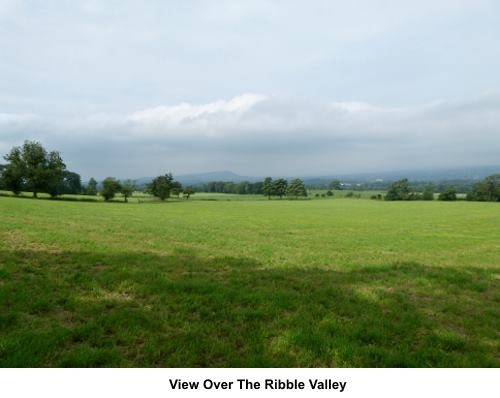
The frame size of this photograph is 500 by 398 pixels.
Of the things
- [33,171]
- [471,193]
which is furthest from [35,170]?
[471,193]

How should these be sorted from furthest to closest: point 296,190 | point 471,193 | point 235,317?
1. point 296,190
2. point 471,193
3. point 235,317

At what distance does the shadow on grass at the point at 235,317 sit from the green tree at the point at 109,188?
84253 millimetres

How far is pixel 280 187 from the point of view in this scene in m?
139

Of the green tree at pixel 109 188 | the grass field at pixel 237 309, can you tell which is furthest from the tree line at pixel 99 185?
the grass field at pixel 237 309

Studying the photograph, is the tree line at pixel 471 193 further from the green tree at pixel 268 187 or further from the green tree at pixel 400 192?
the green tree at pixel 268 187

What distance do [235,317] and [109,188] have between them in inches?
3578

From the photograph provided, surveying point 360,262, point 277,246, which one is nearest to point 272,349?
point 360,262

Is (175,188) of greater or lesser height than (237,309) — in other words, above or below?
above

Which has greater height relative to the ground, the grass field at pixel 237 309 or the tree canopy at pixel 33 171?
the tree canopy at pixel 33 171

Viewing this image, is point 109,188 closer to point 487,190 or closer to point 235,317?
point 235,317

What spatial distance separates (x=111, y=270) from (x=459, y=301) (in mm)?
9497

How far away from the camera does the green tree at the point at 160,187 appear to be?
99375 millimetres

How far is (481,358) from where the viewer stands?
5008 millimetres

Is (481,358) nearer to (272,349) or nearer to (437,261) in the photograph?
(272,349)
